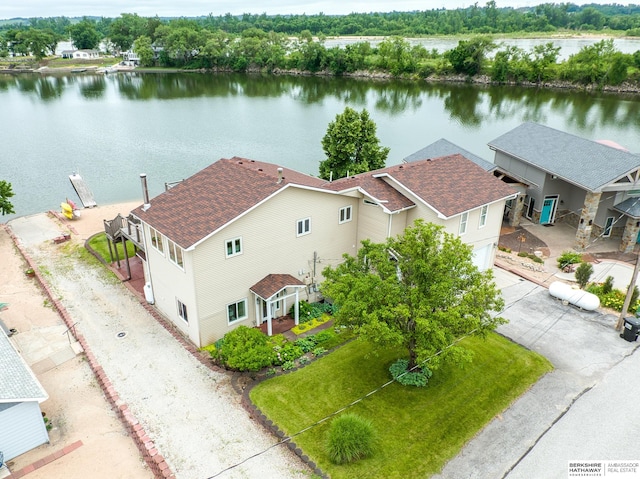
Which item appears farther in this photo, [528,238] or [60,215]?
[60,215]

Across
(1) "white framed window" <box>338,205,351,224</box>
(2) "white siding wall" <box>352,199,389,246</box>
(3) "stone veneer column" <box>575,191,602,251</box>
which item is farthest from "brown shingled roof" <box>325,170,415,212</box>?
(3) "stone veneer column" <box>575,191,602,251</box>

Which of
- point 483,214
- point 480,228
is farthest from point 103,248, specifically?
point 483,214

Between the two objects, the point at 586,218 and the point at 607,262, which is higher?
the point at 586,218

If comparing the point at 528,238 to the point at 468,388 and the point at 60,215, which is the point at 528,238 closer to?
the point at 468,388

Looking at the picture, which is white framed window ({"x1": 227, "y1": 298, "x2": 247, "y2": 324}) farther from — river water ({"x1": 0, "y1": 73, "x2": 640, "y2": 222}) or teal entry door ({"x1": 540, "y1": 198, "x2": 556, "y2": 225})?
river water ({"x1": 0, "y1": 73, "x2": 640, "y2": 222})

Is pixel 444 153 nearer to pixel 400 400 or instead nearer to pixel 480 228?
pixel 480 228

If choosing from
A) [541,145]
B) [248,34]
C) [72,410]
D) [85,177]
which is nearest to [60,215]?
[85,177]
